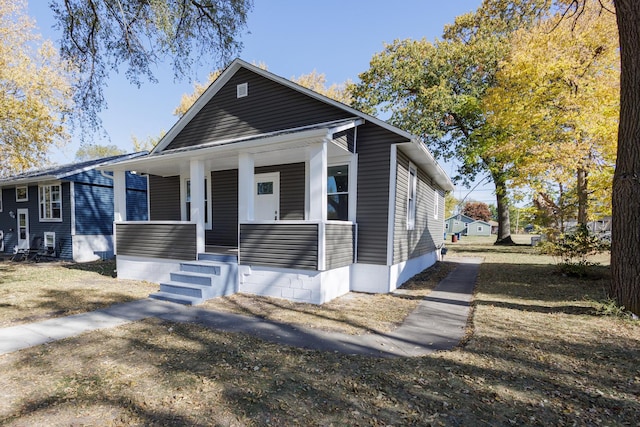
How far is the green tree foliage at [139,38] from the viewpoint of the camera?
6922mm

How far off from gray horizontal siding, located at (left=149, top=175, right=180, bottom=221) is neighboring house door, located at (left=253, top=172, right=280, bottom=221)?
138 inches

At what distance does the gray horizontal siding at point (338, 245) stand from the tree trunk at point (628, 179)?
488 cm

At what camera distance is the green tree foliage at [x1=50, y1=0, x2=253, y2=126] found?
6.92 metres

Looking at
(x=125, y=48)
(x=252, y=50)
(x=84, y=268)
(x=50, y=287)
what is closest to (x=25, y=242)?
(x=84, y=268)

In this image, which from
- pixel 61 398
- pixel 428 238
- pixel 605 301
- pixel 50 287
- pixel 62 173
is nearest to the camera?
pixel 61 398

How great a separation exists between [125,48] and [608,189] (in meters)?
15.0

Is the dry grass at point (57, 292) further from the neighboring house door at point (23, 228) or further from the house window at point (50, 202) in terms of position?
the neighboring house door at point (23, 228)

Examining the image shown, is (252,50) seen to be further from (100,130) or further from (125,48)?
(100,130)

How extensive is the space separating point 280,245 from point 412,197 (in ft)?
15.6

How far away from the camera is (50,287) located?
796cm

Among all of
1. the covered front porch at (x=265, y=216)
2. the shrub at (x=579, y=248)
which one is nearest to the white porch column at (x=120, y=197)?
the covered front porch at (x=265, y=216)

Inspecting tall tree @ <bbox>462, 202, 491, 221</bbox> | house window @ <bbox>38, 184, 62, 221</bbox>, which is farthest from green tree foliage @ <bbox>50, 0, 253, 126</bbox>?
tall tree @ <bbox>462, 202, 491, 221</bbox>

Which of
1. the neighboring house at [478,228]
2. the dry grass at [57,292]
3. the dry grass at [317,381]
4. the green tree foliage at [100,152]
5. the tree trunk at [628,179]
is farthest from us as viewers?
the neighboring house at [478,228]

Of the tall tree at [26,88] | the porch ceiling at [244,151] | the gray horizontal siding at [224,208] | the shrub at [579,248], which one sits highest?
the tall tree at [26,88]
